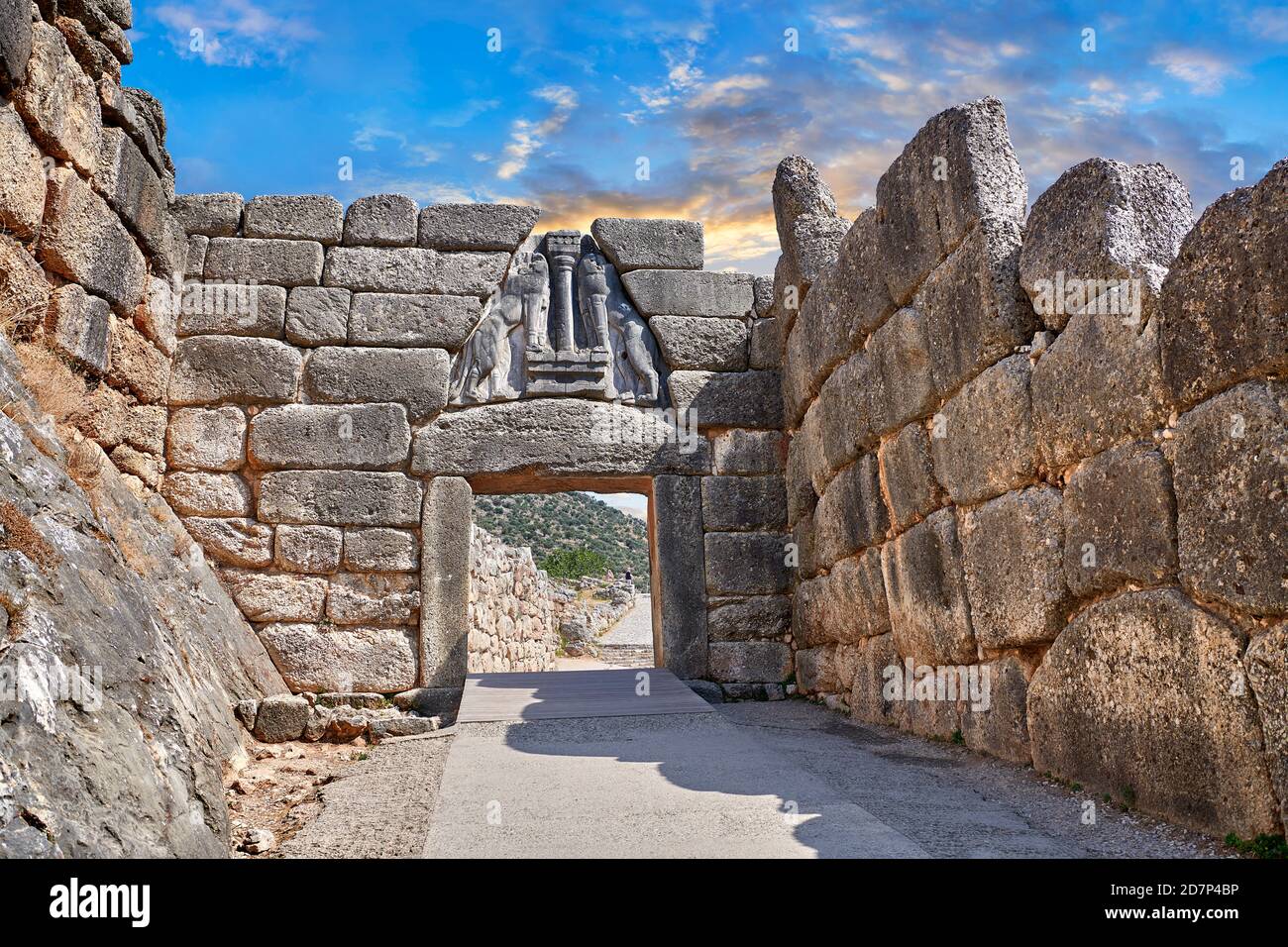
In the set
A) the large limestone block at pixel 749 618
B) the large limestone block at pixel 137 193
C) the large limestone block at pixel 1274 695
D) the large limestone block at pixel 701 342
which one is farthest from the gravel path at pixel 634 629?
the large limestone block at pixel 1274 695

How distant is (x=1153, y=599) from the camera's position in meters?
3.28

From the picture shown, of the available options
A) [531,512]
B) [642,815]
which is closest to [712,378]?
[642,815]

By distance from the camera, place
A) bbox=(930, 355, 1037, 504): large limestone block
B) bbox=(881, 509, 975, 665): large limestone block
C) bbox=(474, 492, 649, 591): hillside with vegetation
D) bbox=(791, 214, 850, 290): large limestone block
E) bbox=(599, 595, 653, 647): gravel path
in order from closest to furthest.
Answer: bbox=(930, 355, 1037, 504): large limestone block < bbox=(881, 509, 975, 665): large limestone block < bbox=(791, 214, 850, 290): large limestone block < bbox=(599, 595, 653, 647): gravel path < bbox=(474, 492, 649, 591): hillside with vegetation

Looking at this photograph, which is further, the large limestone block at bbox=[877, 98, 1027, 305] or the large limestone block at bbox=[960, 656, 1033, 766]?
the large limestone block at bbox=[877, 98, 1027, 305]

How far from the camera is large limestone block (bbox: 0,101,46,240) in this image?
4.80 meters

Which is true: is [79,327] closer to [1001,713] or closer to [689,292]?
[689,292]

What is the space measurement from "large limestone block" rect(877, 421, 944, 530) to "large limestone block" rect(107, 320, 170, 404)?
15.1ft

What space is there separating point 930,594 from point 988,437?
38.1 inches

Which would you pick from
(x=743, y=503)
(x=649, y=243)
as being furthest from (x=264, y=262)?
(x=743, y=503)

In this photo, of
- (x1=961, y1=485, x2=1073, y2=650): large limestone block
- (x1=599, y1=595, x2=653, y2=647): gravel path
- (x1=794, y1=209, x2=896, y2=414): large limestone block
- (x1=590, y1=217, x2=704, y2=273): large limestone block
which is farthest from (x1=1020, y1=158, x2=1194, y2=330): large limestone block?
(x1=599, y1=595, x2=653, y2=647): gravel path

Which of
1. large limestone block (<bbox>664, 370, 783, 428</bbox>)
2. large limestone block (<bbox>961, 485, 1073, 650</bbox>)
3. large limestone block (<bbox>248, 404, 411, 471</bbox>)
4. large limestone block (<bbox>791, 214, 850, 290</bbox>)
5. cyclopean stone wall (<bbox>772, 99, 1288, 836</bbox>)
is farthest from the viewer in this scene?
large limestone block (<bbox>664, 370, 783, 428</bbox>)

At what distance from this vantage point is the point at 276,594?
21.9 feet

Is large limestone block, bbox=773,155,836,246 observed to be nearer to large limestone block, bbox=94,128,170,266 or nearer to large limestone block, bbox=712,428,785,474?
large limestone block, bbox=712,428,785,474

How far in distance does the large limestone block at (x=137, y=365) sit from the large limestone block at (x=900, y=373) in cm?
451
